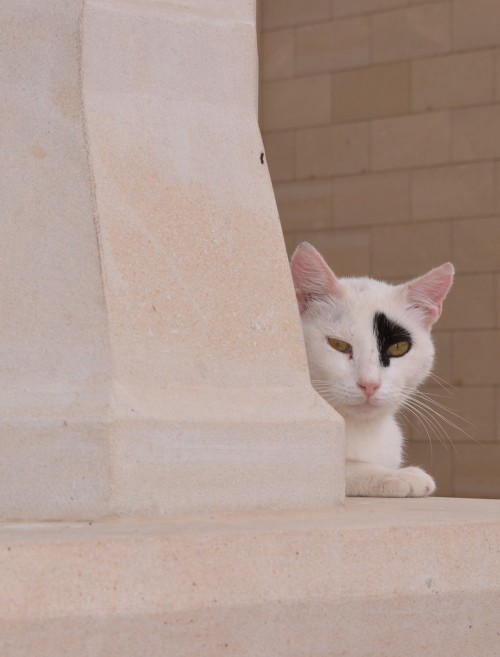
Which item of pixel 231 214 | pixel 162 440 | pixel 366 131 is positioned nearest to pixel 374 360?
pixel 231 214

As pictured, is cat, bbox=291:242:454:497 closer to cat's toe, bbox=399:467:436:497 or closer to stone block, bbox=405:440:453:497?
cat's toe, bbox=399:467:436:497

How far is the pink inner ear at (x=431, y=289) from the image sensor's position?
3273 mm

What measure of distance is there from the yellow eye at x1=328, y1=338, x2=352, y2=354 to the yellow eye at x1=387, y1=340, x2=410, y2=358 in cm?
11

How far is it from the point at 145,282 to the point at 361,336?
38.0 inches

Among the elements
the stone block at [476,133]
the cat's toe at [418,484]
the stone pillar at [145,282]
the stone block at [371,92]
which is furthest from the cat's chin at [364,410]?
the stone block at [371,92]

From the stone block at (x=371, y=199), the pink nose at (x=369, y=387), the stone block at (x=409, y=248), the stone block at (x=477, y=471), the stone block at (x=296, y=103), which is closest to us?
the pink nose at (x=369, y=387)

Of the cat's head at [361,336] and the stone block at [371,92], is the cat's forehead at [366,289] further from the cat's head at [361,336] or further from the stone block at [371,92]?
the stone block at [371,92]

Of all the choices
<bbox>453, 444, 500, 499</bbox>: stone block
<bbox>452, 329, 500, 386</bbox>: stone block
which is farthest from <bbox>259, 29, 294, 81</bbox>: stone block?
<bbox>453, 444, 500, 499</bbox>: stone block

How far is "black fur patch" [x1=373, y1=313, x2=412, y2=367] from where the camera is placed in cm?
315

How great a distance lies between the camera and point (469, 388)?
6.41 meters

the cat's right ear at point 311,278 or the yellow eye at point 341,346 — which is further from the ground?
the cat's right ear at point 311,278

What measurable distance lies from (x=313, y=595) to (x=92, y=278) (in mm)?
673

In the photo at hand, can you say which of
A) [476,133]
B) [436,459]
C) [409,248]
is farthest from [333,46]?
[436,459]

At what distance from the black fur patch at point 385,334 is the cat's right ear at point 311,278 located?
12cm
